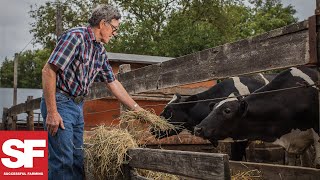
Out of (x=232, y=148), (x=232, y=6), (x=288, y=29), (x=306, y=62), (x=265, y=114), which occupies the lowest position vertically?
(x=232, y=148)

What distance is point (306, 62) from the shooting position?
129 inches

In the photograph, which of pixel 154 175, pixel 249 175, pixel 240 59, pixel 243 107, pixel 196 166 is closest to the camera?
pixel 196 166

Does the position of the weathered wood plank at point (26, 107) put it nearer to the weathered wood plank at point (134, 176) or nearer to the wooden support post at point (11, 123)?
the wooden support post at point (11, 123)

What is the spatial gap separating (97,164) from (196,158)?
1.56 meters

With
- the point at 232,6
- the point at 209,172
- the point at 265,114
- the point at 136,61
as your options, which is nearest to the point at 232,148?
the point at 265,114

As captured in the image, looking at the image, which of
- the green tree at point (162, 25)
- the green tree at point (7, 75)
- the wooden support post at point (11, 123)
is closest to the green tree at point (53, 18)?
the green tree at point (162, 25)

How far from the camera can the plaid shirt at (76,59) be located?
402 centimetres

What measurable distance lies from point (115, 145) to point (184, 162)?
1160 mm

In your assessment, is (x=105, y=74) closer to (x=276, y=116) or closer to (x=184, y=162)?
(x=184, y=162)

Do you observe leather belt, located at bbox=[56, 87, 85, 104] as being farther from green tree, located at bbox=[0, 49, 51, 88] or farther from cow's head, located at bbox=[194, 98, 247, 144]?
green tree, located at bbox=[0, 49, 51, 88]

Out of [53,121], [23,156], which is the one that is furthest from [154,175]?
[23,156]

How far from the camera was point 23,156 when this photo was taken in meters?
4.72

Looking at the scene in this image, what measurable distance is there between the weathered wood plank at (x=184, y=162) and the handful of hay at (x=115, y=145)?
0.39 ft

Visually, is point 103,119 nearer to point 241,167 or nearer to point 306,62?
point 241,167
